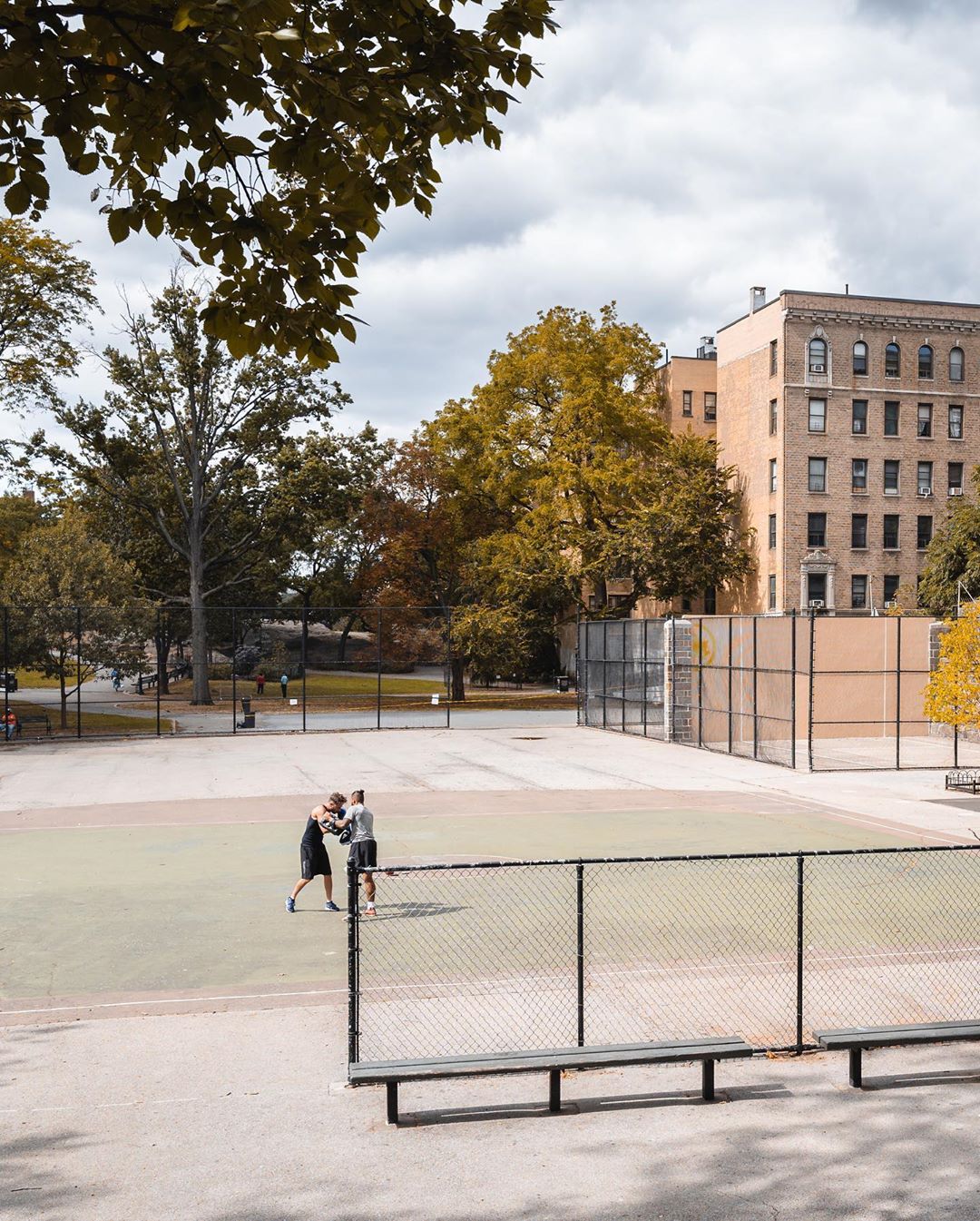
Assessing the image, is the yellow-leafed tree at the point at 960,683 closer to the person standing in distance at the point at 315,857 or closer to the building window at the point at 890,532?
the person standing in distance at the point at 315,857

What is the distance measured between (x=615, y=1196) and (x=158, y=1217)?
278 centimetres

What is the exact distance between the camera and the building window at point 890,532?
217 feet

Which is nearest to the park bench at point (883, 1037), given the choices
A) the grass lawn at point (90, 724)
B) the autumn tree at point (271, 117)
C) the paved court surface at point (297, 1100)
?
the paved court surface at point (297, 1100)

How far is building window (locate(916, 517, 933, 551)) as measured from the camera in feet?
219

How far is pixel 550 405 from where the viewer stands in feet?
217

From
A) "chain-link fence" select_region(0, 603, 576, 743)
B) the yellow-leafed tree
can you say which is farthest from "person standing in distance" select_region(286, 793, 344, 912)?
"chain-link fence" select_region(0, 603, 576, 743)

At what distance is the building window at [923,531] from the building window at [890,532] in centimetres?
122

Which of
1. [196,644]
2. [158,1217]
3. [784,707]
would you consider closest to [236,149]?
[158,1217]

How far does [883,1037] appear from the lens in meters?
9.37

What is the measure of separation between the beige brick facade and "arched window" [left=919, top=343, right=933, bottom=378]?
0.11 m

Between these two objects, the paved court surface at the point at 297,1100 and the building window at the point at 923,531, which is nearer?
the paved court surface at the point at 297,1100

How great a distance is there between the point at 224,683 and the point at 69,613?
88.5ft

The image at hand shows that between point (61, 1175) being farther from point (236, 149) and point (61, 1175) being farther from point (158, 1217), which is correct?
point (236, 149)

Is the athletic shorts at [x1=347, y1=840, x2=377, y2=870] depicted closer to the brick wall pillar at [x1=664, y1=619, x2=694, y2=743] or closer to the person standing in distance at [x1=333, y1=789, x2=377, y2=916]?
the person standing in distance at [x1=333, y1=789, x2=377, y2=916]
